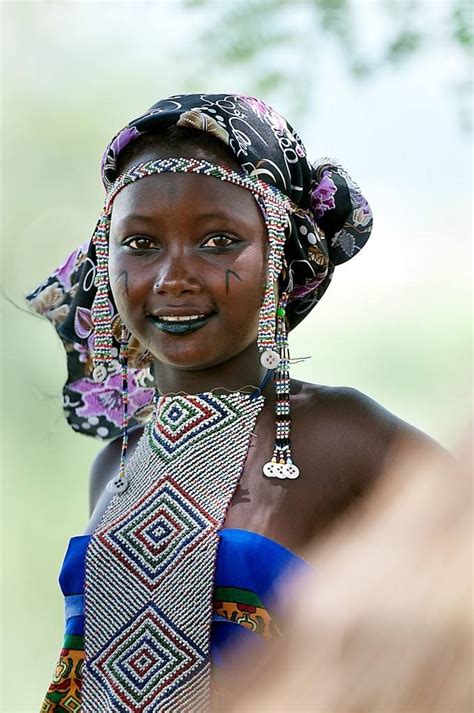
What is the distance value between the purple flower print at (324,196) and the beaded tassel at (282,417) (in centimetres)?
23

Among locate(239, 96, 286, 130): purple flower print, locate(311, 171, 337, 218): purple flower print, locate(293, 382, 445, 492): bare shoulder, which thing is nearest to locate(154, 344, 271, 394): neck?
locate(293, 382, 445, 492): bare shoulder

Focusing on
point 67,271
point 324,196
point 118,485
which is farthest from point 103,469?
point 324,196

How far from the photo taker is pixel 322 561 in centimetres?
167

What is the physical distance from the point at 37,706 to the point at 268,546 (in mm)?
2141

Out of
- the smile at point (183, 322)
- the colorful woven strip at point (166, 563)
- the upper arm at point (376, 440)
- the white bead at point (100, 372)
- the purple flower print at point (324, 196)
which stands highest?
the purple flower print at point (324, 196)

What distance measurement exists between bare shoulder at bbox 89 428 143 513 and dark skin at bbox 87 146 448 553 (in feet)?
1.29

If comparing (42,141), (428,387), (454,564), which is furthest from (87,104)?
(454,564)

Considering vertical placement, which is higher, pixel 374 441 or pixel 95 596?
pixel 374 441

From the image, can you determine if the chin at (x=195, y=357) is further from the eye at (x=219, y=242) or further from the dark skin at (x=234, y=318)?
the eye at (x=219, y=242)

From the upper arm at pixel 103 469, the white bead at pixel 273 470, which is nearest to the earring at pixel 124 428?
the upper arm at pixel 103 469

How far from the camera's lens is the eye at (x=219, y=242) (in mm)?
1741

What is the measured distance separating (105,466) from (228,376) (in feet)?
1.64

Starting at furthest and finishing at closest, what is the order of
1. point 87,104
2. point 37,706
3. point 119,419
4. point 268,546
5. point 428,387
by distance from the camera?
point 87,104 → point 37,706 → point 428,387 → point 119,419 → point 268,546

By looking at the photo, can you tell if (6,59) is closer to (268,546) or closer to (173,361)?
(173,361)
